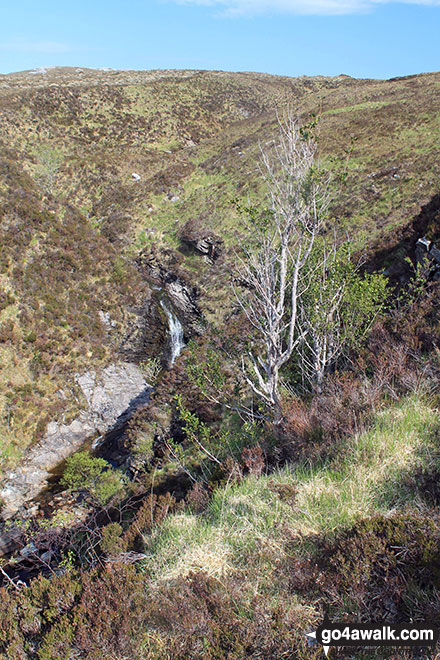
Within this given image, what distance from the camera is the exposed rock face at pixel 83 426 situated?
1738cm

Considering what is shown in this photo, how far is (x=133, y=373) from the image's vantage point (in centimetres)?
2436

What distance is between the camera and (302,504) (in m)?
5.81

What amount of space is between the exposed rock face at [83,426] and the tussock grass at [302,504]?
13658 mm

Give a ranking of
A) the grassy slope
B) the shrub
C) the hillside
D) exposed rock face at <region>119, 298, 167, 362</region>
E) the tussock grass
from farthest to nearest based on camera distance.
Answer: exposed rock face at <region>119, 298, 167, 362</region> < the grassy slope < the shrub < the tussock grass < the hillside

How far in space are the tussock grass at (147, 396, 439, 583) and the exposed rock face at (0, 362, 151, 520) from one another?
1366 centimetres

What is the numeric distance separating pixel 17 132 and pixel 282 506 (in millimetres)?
59669

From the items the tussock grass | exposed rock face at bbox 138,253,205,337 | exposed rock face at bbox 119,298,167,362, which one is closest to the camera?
the tussock grass

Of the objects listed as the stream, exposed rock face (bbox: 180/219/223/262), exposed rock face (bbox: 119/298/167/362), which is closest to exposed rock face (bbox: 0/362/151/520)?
the stream

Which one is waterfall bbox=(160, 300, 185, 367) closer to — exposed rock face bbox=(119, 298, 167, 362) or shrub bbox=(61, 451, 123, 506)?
exposed rock face bbox=(119, 298, 167, 362)

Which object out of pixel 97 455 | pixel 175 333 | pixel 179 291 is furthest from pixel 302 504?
pixel 179 291

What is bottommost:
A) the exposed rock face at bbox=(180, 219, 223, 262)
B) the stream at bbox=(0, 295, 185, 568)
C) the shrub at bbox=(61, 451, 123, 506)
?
the stream at bbox=(0, 295, 185, 568)

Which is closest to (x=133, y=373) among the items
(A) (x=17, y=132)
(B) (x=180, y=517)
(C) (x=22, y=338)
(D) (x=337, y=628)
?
(C) (x=22, y=338)

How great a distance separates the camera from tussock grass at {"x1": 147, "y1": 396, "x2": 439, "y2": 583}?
5.32 meters

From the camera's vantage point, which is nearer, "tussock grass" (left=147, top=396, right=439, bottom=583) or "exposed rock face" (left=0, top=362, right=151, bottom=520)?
"tussock grass" (left=147, top=396, right=439, bottom=583)
